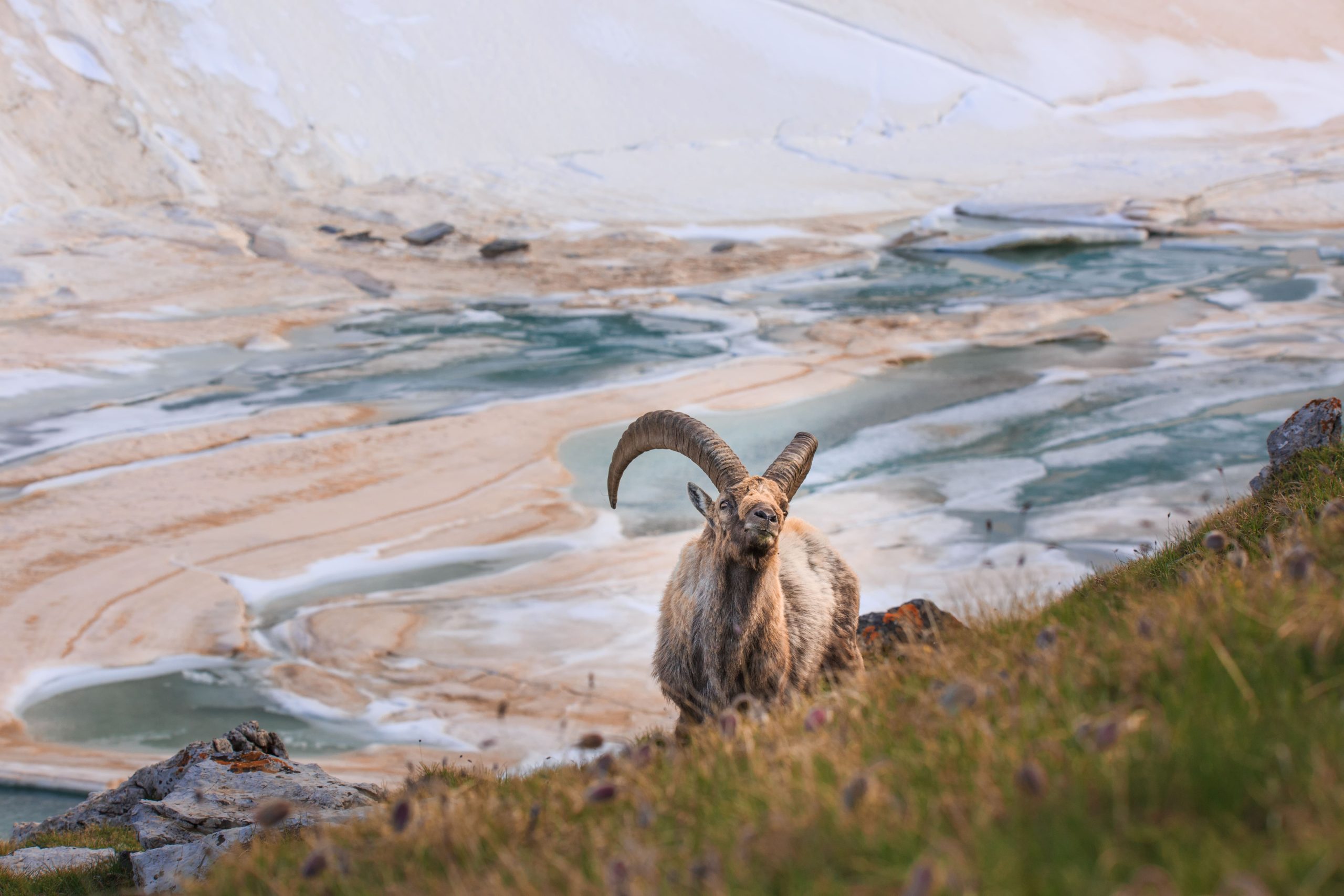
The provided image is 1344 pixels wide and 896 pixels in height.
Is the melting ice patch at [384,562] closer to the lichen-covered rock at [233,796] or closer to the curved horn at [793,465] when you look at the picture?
the lichen-covered rock at [233,796]

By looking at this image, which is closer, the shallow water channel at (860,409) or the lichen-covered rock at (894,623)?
the lichen-covered rock at (894,623)

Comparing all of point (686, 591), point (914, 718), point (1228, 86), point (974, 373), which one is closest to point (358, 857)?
point (914, 718)

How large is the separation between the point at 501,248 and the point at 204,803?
25.4 meters

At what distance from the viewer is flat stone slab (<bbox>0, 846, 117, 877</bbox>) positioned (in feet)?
17.7

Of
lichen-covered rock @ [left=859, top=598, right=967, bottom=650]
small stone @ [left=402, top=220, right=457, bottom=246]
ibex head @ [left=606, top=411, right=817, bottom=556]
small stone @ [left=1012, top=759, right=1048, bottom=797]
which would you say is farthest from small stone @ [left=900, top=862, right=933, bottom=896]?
small stone @ [left=402, top=220, right=457, bottom=246]

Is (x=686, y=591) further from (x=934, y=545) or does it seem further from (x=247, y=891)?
(x=934, y=545)

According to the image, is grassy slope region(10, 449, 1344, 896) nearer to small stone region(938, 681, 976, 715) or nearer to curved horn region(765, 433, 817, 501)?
small stone region(938, 681, 976, 715)

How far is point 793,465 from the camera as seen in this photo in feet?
21.6

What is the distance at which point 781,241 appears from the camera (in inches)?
1259

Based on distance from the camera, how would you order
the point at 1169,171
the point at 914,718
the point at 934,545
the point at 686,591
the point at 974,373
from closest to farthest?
the point at 914,718, the point at 686,591, the point at 934,545, the point at 974,373, the point at 1169,171

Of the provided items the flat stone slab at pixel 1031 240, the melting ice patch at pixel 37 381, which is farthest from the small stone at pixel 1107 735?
the flat stone slab at pixel 1031 240

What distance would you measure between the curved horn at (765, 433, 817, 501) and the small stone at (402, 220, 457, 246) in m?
25.9

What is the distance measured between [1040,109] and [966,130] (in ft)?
15.4

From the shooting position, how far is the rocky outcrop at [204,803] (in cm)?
490
